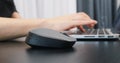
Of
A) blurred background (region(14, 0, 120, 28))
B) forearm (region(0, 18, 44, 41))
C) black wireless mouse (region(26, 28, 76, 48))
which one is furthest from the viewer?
blurred background (region(14, 0, 120, 28))

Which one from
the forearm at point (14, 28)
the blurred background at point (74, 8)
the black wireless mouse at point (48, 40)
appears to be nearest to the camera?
the black wireless mouse at point (48, 40)

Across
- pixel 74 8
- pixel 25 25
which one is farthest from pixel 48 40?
pixel 74 8

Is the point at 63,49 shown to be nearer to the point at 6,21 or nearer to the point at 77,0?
the point at 6,21

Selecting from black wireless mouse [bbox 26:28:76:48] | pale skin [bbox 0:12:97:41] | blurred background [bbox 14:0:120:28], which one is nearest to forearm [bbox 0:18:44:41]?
pale skin [bbox 0:12:97:41]

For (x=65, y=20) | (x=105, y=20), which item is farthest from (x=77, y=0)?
(x=65, y=20)

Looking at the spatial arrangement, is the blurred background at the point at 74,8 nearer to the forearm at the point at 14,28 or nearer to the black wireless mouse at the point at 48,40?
the forearm at the point at 14,28

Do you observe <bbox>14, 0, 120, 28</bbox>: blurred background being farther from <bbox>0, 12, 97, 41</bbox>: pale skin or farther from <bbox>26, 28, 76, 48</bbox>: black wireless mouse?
<bbox>26, 28, 76, 48</bbox>: black wireless mouse

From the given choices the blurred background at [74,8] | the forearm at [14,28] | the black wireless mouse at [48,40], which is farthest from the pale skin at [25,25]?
the blurred background at [74,8]

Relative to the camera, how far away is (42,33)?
1.98 ft

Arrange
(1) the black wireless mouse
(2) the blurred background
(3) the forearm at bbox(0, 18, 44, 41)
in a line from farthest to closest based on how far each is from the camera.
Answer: (2) the blurred background
(3) the forearm at bbox(0, 18, 44, 41)
(1) the black wireless mouse

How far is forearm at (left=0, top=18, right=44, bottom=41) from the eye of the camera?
2.56 ft

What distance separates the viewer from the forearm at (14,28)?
0.78 meters

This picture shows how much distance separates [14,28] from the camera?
789 millimetres

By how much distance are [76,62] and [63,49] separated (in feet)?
0.47
